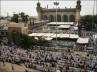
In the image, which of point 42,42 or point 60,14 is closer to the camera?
point 42,42

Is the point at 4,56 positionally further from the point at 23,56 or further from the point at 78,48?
the point at 78,48

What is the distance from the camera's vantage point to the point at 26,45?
26.9 m

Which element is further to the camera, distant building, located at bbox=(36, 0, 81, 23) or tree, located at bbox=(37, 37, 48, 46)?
distant building, located at bbox=(36, 0, 81, 23)

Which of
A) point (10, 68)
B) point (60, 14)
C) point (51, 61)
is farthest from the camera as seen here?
point (60, 14)

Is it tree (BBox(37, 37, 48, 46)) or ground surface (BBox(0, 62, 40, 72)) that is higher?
tree (BBox(37, 37, 48, 46))

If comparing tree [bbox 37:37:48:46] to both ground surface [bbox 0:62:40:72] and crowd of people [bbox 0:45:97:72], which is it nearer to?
crowd of people [bbox 0:45:97:72]

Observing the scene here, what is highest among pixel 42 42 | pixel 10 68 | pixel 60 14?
pixel 60 14

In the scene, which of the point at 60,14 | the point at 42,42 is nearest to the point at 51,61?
the point at 42,42

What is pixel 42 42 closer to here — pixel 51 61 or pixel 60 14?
pixel 51 61

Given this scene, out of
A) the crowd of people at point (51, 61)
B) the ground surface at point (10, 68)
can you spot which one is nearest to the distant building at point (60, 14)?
the crowd of people at point (51, 61)

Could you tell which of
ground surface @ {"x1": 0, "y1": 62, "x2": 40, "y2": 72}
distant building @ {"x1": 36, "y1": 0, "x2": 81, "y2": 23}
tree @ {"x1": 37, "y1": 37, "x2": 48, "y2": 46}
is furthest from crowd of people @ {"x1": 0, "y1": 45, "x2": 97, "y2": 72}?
distant building @ {"x1": 36, "y1": 0, "x2": 81, "y2": 23}

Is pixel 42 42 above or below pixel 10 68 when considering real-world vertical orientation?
above

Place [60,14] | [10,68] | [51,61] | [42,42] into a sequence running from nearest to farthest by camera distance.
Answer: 1. [10,68]
2. [51,61]
3. [42,42]
4. [60,14]

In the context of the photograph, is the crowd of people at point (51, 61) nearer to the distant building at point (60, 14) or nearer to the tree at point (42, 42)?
the tree at point (42, 42)
